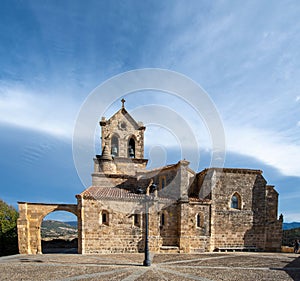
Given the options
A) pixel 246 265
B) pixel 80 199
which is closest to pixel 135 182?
pixel 80 199

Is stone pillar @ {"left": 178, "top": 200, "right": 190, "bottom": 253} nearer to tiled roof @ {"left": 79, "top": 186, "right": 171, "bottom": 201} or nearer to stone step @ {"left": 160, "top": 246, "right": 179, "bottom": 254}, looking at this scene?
stone step @ {"left": 160, "top": 246, "right": 179, "bottom": 254}

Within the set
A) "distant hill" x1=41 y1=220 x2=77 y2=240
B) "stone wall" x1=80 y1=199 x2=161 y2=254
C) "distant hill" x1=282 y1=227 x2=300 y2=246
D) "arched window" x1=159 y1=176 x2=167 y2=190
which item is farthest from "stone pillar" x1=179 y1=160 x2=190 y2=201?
"distant hill" x1=282 y1=227 x2=300 y2=246

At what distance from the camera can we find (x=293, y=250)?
57.6 feet

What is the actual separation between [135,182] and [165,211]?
17.1ft

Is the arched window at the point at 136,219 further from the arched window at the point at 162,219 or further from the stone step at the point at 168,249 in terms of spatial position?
the stone step at the point at 168,249

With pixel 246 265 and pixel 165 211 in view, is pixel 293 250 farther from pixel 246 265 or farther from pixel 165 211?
pixel 165 211

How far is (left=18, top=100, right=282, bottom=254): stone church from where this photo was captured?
15.3 m

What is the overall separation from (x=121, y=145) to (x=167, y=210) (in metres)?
9.19

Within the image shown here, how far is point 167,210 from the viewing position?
54.9 feet

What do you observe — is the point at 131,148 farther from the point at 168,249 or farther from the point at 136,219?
the point at 168,249

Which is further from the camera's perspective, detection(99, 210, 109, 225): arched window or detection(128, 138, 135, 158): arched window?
detection(128, 138, 135, 158): arched window

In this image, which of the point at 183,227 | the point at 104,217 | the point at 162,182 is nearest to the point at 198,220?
the point at 183,227

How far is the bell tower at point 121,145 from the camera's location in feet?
70.1

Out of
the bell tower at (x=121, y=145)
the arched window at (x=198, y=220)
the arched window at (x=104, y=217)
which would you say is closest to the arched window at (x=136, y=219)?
the arched window at (x=104, y=217)
